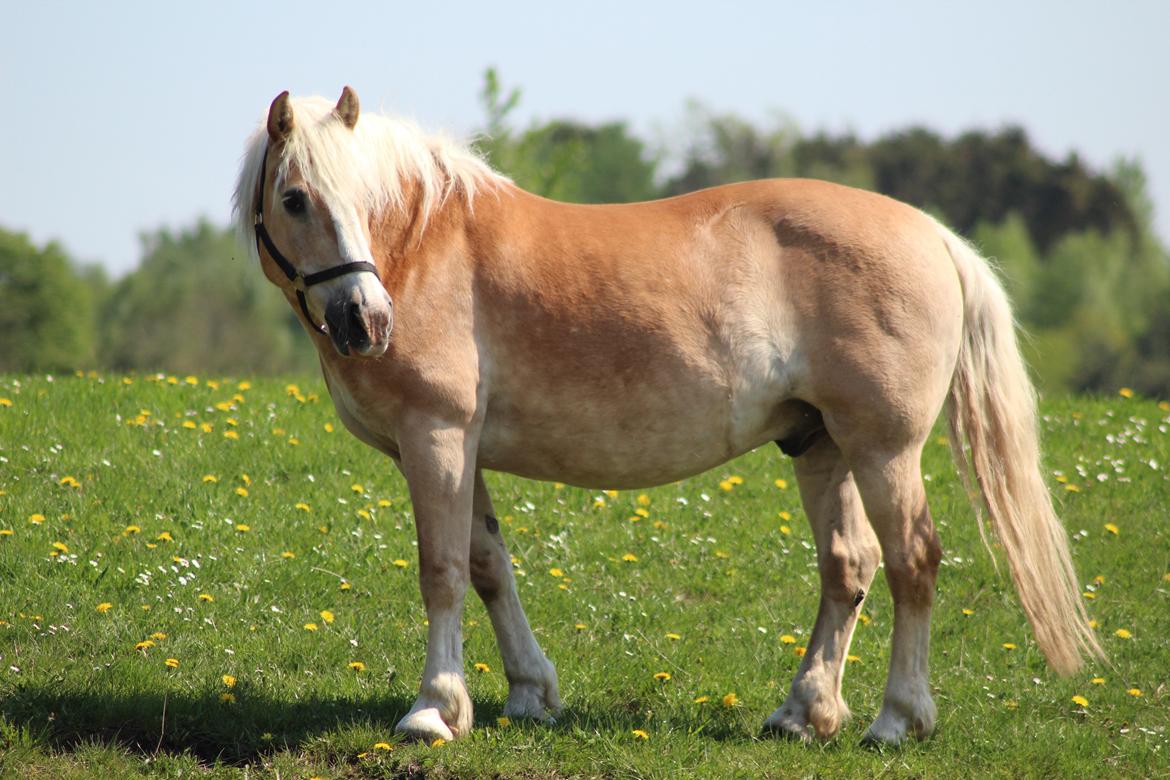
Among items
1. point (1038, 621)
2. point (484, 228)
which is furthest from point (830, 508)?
point (484, 228)

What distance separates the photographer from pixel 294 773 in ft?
14.7

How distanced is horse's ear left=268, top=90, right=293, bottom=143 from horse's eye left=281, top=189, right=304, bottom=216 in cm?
22

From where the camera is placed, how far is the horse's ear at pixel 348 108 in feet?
14.7

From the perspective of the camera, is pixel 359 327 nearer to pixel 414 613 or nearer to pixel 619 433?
pixel 619 433

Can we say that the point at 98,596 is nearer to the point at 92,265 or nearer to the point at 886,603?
the point at 886,603

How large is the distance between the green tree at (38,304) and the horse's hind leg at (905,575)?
32.0 metres

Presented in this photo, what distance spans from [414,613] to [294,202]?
2601mm

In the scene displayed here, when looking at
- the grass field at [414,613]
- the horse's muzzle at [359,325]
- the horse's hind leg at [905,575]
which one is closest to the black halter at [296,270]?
the horse's muzzle at [359,325]

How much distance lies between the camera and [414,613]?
6.25m

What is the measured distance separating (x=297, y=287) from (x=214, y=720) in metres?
1.82

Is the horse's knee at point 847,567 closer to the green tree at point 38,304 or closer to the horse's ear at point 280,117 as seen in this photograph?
the horse's ear at point 280,117

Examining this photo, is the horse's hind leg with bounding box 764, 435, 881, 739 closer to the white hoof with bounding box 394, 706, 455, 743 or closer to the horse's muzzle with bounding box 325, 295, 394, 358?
the white hoof with bounding box 394, 706, 455, 743

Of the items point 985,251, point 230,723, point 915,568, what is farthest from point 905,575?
point 985,251

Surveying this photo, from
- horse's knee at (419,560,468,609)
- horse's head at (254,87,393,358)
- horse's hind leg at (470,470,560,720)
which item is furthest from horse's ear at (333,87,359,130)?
horse's knee at (419,560,468,609)
